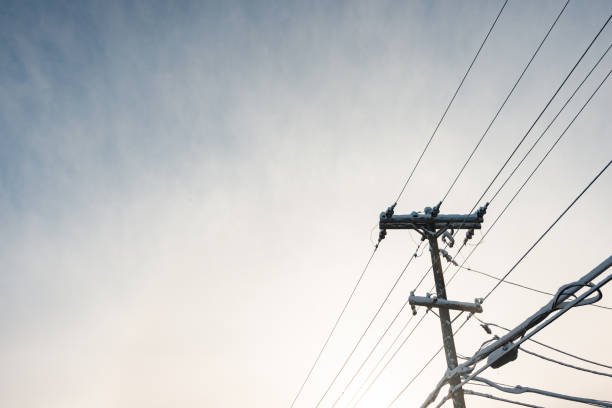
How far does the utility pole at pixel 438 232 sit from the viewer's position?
7.46m

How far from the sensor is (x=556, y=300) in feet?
15.9

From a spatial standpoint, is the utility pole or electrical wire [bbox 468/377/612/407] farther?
the utility pole

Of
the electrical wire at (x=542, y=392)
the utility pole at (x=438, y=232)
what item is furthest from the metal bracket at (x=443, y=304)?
the electrical wire at (x=542, y=392)

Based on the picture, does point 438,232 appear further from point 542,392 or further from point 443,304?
point 542,392

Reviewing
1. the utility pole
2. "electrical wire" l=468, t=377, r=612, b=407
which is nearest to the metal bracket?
the utility pole

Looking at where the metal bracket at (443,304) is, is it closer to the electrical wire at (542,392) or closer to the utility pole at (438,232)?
the utility pole at (438,232)

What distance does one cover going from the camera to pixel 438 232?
8641 millimetres

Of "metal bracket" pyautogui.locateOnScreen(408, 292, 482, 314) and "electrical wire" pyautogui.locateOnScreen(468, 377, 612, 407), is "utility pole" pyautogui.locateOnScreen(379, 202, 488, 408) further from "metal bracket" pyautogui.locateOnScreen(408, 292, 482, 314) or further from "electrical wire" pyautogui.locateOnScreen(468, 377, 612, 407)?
"electrical wire" pyautogui.locateOnScreen(468, 377, 612, 407)

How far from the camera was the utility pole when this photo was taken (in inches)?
294

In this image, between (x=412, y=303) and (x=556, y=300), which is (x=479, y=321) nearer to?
(x=412, y=303)

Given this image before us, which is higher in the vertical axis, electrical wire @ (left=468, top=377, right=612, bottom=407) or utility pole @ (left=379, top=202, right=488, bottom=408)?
utility pole @ (left=379, top=202, right=488, bottom=408)

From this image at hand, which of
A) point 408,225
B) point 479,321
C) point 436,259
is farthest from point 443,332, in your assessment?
point 408,225

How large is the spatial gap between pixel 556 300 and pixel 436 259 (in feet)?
11.5

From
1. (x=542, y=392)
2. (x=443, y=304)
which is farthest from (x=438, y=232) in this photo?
(x=542, y=392)
